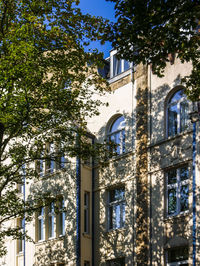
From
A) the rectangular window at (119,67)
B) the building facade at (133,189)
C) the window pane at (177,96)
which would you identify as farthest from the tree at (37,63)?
the rectangular window at (119,67)

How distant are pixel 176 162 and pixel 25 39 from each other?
7.68 m

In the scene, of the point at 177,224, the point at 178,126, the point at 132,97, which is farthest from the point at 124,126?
the point at 177,224

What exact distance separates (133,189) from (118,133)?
3.47 metres

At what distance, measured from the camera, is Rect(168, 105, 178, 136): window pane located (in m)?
24.8

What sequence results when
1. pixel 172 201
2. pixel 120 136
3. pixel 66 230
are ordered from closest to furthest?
1. pixel 172 201
2. pixel 120 136
3. pixel 66 230

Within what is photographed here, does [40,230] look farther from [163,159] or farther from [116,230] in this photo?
[163,159]

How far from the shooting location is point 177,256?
23.0 m

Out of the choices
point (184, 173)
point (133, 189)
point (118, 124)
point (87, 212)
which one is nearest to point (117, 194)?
point (133, 189)

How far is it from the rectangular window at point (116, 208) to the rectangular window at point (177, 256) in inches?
143

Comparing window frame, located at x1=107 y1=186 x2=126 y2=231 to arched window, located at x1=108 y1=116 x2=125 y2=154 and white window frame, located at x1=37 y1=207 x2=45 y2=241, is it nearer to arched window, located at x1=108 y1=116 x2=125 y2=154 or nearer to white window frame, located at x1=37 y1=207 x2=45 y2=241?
arched window, located at x1=108 y1=116 x2=125 y2=154

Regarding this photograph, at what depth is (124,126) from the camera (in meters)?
27.9

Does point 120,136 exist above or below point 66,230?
above

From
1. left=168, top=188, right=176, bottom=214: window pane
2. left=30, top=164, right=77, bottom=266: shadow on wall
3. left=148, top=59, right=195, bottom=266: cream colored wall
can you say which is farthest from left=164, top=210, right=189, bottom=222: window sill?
left=30, top=164, right=77, bottom=266: shadow on wall

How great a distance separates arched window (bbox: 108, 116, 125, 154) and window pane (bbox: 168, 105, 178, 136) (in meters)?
3.22
